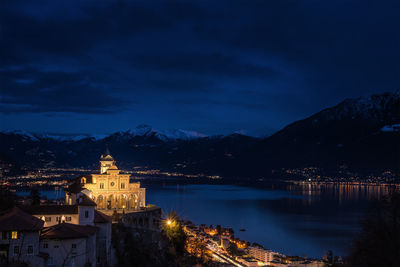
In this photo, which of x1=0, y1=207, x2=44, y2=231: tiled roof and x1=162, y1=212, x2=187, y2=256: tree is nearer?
x1=0, y1=207, x2=44, y2=231: tiled roof

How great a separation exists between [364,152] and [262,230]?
A: 455 feet

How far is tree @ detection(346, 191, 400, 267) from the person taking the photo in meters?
12.9

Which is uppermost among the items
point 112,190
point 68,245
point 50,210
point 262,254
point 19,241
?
point 112,190

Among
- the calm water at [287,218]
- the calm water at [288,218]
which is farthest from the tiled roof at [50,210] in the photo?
the calm water at [287,218]

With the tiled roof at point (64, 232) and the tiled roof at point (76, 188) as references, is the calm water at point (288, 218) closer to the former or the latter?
the tiled roof at point (76, 188)

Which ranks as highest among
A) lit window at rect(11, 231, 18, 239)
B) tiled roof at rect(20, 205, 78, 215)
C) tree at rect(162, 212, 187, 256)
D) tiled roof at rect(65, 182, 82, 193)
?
tiled roof at rect(65, 182, 82, 193)

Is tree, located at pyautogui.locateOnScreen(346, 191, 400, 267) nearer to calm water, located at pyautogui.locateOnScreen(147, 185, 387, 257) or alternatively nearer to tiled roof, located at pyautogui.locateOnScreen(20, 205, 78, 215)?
tiled roof, located at pyautogui.locateOnScreen(20, 205, 78, 215)

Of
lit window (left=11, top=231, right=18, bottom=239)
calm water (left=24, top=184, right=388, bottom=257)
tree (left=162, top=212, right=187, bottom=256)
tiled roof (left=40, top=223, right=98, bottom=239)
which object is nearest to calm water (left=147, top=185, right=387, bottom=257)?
calm water (left=24, top=184, right=388, bottom=257)

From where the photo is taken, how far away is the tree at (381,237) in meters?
12.9

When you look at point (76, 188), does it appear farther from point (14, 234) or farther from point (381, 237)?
point (381, 237)

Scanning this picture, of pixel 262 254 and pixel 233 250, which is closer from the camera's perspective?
pixel 262 254

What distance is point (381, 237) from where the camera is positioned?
1370 cm

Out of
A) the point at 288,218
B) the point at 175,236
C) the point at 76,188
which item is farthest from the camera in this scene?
the point at 288,218

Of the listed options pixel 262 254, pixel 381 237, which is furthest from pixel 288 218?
pixel 381 237
